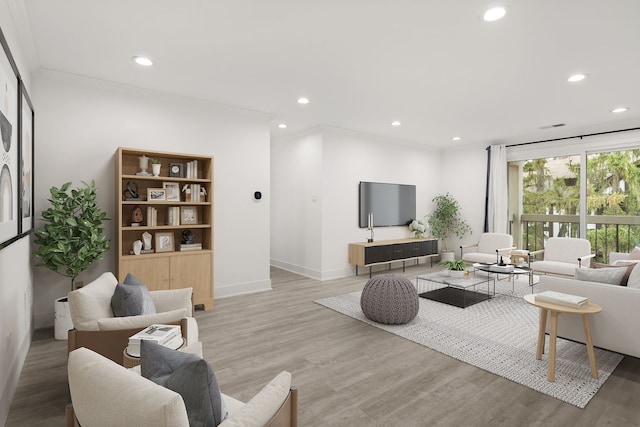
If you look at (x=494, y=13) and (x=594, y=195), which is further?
(x=594, y=195)

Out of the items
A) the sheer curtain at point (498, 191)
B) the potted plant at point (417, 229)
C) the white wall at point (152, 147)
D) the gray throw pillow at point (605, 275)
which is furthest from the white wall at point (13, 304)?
the sheer curtain at point (498, 191)

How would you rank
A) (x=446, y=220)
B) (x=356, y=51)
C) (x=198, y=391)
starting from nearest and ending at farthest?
(x=198, y=391) → (x=356, y=51) → (x=446, y=220)

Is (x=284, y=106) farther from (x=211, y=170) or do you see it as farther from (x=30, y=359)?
(x=30, y=359)

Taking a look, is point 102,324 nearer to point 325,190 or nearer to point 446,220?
point 325,190

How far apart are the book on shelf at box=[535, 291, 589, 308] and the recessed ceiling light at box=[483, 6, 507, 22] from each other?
2137 millimetres

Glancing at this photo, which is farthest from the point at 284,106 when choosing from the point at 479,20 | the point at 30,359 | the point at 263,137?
the point at 30,359

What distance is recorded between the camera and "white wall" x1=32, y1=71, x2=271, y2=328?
11.9ft

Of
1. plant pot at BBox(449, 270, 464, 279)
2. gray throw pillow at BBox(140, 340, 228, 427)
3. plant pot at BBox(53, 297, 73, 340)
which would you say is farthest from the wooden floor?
plant pot at BBox(449, 270, 464, 279)

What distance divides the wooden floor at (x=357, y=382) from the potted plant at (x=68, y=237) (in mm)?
636

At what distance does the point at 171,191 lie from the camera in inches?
165

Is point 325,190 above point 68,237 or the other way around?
above

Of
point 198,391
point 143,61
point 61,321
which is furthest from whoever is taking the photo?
point 143,61

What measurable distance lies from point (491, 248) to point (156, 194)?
5.81 metres

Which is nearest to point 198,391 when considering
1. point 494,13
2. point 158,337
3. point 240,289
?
point 158,337
